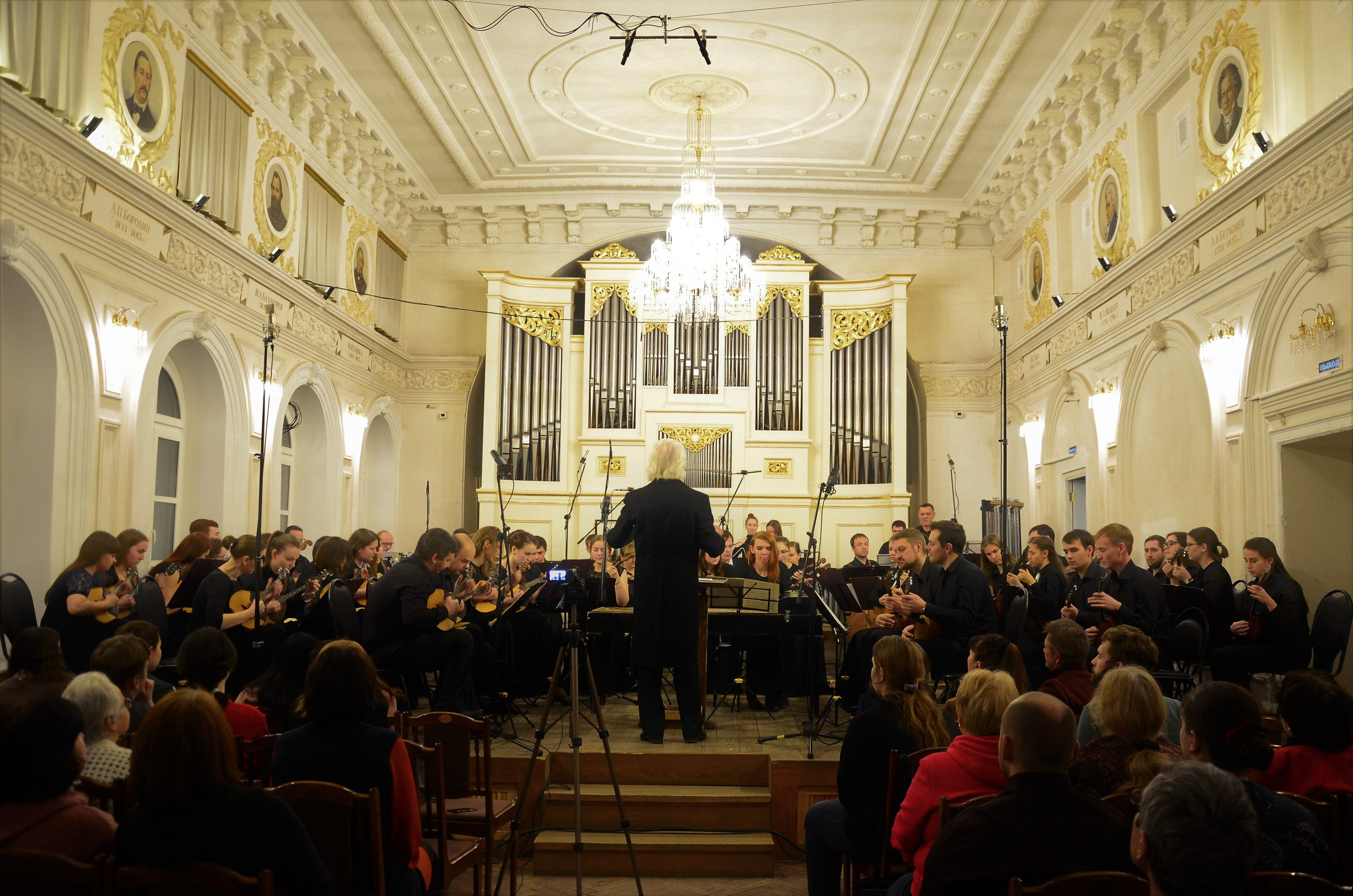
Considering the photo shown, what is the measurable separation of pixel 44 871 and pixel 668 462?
3.96m

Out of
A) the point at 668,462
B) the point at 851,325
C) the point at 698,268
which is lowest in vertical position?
the point at 668,462

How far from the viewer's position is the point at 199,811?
2359mm

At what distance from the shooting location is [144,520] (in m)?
8.22

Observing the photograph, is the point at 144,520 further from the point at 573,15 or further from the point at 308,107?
the point at 573,15

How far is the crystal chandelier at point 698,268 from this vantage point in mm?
10391

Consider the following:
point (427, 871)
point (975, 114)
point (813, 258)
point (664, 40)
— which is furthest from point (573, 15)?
point (427, 871)

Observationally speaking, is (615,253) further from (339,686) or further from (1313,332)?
(339,686)

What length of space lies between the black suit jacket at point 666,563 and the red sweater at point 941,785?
100 inches

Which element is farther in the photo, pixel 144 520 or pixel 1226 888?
pixel 144 520

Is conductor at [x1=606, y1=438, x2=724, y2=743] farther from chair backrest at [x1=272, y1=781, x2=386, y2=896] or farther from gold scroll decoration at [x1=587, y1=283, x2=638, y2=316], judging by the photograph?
gold scroll decoration at [x1=587, y1=283, x2=638, y2=316]

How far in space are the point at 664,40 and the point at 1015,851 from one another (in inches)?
380

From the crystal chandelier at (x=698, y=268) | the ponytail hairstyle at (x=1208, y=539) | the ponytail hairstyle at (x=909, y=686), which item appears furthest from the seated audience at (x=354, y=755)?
the crystal chandelier at (x=698, y=268)

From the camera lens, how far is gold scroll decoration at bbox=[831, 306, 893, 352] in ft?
45.7

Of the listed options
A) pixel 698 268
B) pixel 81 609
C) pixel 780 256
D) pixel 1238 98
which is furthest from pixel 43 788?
pixel 780 256
